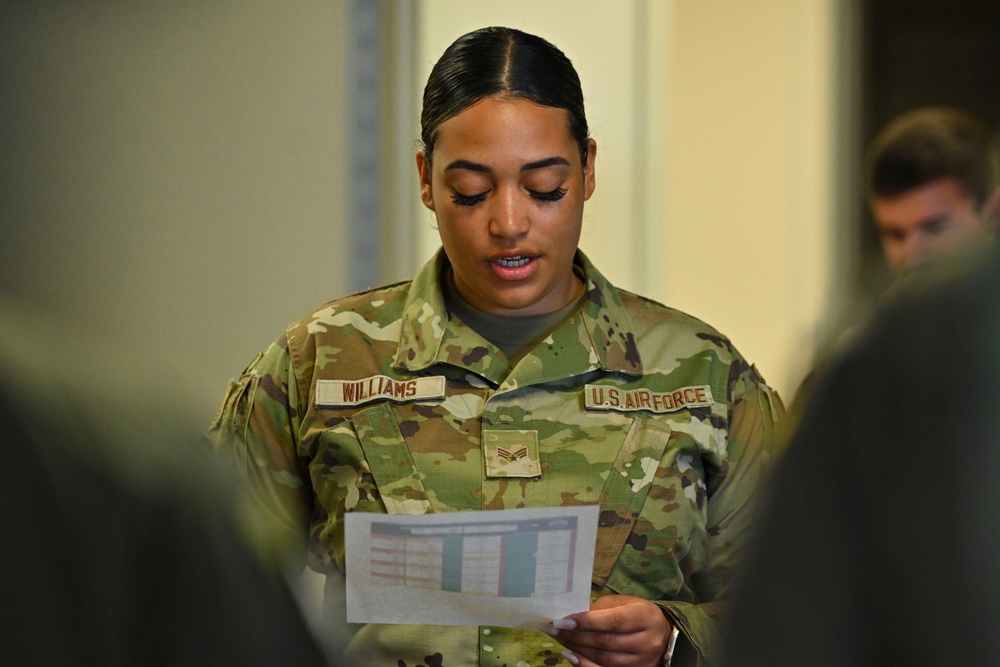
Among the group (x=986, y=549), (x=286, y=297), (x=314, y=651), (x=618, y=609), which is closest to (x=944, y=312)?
(x=986, y=549)

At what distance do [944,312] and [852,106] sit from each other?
3.50 metres

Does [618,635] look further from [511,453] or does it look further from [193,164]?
[193,164]

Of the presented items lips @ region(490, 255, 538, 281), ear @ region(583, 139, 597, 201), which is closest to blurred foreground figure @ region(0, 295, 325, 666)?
lips @ region(490, 255, 538, 281)

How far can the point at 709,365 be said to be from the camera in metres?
1.81

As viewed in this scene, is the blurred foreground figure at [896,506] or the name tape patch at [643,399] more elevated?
the blurred foreground figure at [896,506]

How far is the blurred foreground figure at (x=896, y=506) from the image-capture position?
0.46 metres

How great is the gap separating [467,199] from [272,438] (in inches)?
17.4

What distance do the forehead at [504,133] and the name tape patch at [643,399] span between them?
0.34 m

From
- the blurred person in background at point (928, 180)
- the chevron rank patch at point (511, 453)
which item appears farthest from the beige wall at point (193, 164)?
the chevron rank patch at point (511, 453)

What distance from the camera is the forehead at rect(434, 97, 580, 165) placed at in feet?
5.67

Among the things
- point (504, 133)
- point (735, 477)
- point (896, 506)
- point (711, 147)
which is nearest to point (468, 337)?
point (504, 133)

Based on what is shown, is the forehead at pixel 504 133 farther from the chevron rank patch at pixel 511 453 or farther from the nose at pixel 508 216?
the chevron rank patch at pixel 511 453

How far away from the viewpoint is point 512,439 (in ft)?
5.65

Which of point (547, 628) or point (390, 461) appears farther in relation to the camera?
point (390, 461)
